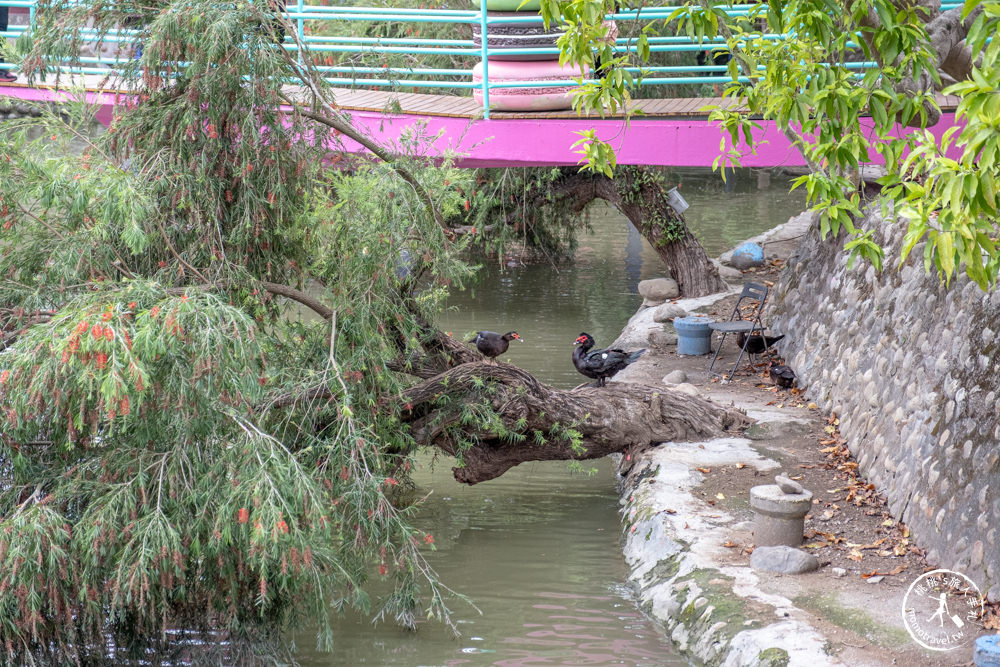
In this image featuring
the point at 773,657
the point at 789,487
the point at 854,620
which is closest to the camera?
the point at 773,657

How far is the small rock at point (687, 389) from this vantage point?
10.3 m

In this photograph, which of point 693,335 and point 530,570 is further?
point 693,335

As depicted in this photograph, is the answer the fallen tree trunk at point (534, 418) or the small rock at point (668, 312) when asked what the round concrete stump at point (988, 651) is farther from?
the small rock at point (668, 312)

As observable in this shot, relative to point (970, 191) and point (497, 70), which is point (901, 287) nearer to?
point (497, 70)

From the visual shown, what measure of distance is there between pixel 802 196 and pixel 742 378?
47.5 feet

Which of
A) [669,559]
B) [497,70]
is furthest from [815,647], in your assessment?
[497,70]

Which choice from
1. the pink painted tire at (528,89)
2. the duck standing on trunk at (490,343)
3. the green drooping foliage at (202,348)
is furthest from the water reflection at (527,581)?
the pink painted tire at (528,89)

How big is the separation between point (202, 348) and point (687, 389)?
604 centimetres

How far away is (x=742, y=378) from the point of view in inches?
460

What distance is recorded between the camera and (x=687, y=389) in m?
10.6

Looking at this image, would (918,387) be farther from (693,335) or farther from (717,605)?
(693,335)

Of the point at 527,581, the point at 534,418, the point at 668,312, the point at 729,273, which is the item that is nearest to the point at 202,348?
the point at 527,581

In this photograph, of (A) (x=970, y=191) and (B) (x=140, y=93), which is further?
(B) (x=140, y=93)

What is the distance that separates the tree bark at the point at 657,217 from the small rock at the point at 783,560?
8.11m
